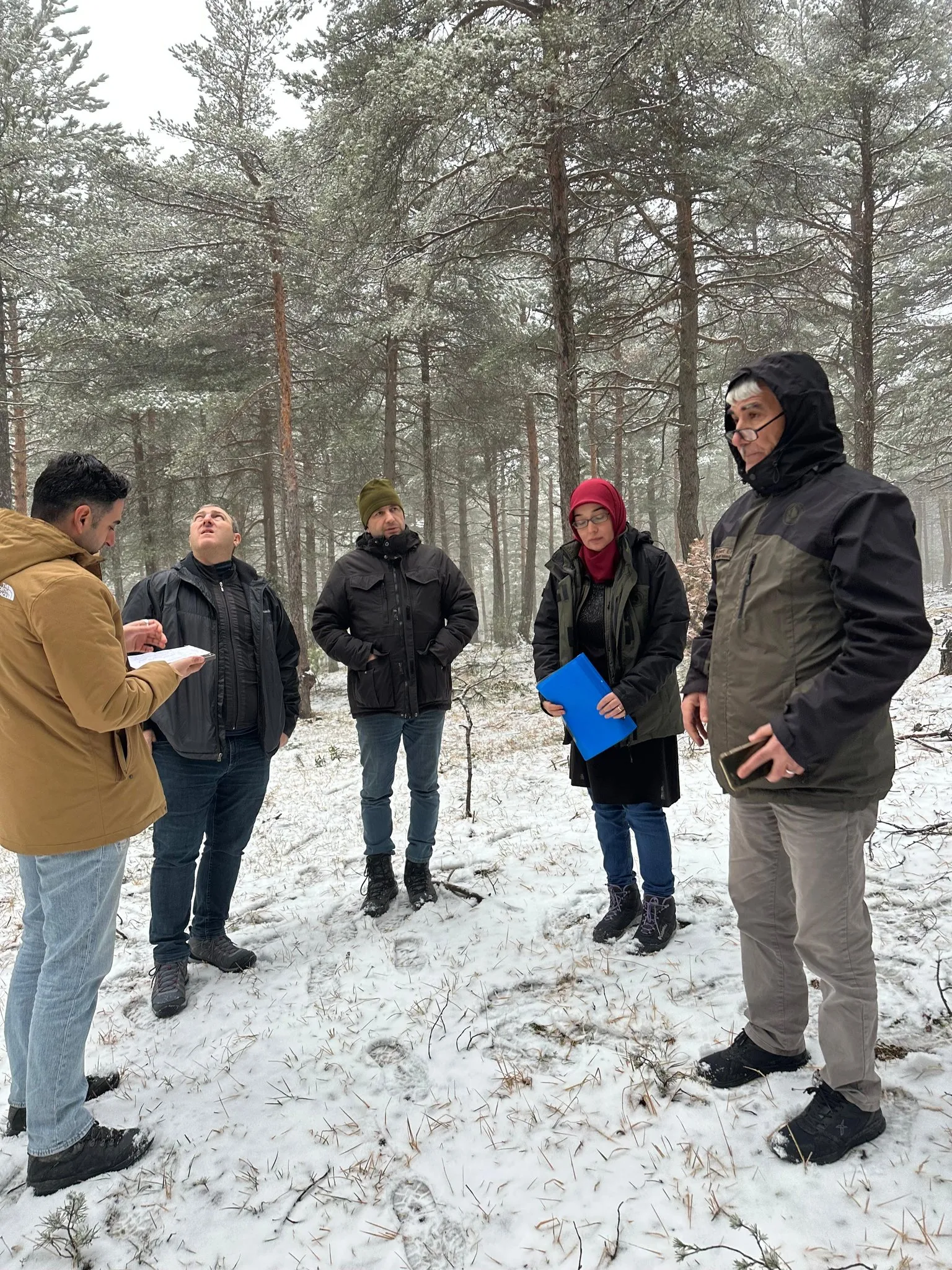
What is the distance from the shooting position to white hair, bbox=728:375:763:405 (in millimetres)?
2355

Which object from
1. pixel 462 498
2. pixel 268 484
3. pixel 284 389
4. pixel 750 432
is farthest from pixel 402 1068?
pixel 462 498

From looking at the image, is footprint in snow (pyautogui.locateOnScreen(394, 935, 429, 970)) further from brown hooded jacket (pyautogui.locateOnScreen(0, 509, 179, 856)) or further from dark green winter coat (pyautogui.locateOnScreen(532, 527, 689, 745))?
brown hooded jacket (pyautogui.locateOnScreen(0, 509, 179, 856))

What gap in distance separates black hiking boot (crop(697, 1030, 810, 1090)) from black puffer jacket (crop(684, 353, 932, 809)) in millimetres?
1108

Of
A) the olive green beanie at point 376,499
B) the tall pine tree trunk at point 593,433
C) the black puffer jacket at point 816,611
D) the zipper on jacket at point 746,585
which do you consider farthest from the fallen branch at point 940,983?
the tall pine tree trunk at point 593,433

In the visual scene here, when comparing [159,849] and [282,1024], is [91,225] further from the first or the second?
[282,1024]

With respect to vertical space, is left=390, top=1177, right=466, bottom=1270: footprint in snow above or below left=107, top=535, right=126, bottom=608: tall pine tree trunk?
below

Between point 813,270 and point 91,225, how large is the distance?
40.6 feet

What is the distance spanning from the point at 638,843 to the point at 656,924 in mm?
444

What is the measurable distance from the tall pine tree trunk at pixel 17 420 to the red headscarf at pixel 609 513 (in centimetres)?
1360

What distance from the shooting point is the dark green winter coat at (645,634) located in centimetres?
346

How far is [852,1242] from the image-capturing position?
1.85 metres

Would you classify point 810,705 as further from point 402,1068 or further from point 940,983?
point 402,1068

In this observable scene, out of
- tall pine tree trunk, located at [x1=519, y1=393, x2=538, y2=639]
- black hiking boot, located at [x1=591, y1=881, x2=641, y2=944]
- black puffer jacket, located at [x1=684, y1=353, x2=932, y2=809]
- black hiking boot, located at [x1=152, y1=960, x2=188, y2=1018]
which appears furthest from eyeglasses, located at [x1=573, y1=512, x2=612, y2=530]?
tall pine tree trunk, located at [x1=519, y1=393, x2=538, y2=639]

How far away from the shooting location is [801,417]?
228 centimetres
